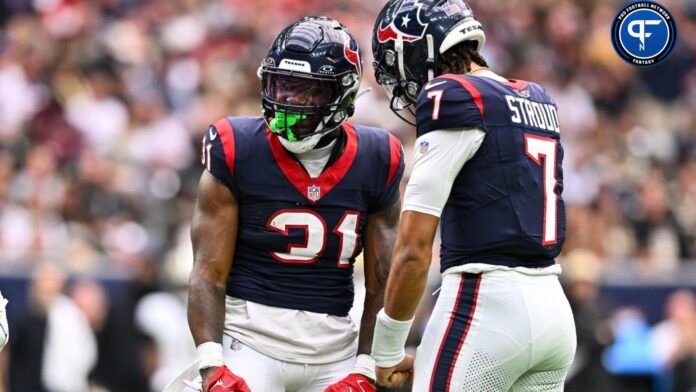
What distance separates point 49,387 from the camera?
10234mm

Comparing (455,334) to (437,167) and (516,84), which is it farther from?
(516,84)

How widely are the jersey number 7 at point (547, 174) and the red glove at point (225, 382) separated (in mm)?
1250

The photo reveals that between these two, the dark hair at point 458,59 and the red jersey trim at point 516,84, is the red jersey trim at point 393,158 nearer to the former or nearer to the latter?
the dark hair at point 458,59

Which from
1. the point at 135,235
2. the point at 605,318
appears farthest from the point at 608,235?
the point at 135,235

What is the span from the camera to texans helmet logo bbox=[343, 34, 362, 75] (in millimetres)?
5309

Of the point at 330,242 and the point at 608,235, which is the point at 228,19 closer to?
the point at 608,235

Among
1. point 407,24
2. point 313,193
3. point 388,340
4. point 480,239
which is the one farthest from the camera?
point 313,193


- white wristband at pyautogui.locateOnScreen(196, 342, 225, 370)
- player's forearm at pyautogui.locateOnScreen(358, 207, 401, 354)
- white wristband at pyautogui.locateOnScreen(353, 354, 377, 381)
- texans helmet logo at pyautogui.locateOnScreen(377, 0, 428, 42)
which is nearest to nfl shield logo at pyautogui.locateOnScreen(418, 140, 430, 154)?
texans helmet logo at pyautogui.locateOnScreen(377, 0, 428, 42)

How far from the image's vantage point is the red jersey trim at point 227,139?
521 cm

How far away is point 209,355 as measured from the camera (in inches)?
201

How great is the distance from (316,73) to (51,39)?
8.77 m

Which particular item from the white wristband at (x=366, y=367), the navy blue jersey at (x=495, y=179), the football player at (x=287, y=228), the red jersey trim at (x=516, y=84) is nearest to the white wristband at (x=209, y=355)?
the football player at (x=287, y=228)

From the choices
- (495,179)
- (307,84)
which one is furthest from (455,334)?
(307,84)

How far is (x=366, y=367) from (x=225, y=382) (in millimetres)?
591
